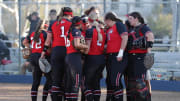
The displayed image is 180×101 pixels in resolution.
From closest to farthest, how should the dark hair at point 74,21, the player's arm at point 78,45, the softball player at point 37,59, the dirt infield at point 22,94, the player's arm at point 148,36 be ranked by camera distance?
the player's arm at point 78,45 → the dark hair at point 74,21 → the player's arm at point 148,36 → the softball player at point 37,59 → the dirt infield at point 22,94

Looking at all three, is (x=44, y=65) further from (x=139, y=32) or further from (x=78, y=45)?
(x=139, y=32)

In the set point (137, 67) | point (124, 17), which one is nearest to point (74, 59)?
point (137, 67)

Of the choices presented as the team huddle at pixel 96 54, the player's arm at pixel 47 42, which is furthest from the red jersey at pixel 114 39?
the player's arm at pixel 47 42

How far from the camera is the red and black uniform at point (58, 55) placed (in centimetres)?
763

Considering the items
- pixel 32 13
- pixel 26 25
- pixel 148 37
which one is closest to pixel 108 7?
pixel 32 13

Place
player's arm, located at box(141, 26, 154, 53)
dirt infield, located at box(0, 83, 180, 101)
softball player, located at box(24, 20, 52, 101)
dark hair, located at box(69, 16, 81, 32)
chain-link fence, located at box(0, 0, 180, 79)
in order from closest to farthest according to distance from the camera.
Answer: dark hair, located at box(69, 16, 81, 32) → player's arm, located at box(141, 26, 154, 53) → softball player, located at box(24, 20, 52, 101) → dirt infield, located at box(0, 83, 180, 101) → chain-link fence, located at box(0, 0, 180, 79)

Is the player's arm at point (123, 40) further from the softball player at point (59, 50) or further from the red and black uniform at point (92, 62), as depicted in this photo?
the softball player at point (59, 50)

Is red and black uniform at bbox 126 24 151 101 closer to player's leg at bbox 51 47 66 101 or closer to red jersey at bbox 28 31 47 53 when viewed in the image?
player's leg at bbox 51 47 66 101

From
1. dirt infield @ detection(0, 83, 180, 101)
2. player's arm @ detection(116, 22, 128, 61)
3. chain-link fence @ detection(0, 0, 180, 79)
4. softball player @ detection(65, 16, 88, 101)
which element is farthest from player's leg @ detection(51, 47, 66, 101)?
chain-link fence @ detection(0, 0, 180, 79)

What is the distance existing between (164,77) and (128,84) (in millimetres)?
3836

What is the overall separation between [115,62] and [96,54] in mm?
392

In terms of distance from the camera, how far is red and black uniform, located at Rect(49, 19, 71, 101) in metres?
7.63

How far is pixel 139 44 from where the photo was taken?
24.8 ft

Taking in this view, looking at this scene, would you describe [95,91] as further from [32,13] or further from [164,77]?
[32,13]
